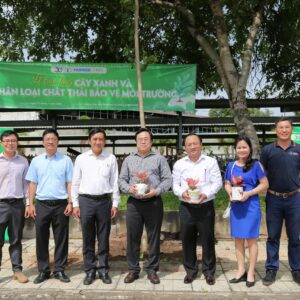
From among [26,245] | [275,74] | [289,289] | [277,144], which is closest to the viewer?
[289,289]

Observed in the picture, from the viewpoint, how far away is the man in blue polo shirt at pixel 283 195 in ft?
16.6

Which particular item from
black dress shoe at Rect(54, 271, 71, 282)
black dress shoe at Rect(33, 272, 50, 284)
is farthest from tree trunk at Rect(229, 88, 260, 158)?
black dress shoe at Rect(33, 272, 50, 284)

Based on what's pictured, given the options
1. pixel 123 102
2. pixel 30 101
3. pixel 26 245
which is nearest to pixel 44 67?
pixel 30 101

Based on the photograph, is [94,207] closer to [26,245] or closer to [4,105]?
[26,245]

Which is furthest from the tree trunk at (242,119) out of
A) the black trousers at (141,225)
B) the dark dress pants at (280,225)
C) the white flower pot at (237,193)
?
the black trousers at (141,225)

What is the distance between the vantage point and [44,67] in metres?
9.30

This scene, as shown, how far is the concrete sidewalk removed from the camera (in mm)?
4668

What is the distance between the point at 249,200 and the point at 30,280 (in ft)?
9.80

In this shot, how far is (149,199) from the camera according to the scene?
16.8ft

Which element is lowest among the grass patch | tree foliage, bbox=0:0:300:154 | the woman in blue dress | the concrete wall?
the concrete wall

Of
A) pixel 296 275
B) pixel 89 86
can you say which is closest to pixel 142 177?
pixel 296 275

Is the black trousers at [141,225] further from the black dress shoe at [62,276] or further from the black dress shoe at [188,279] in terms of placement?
the black dress shoe at [62,276]

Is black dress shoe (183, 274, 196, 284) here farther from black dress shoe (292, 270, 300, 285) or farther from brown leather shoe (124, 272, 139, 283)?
black dress shoe (292, 270, 300, 285)

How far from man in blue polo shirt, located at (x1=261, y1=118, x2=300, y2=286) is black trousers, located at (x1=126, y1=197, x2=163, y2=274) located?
1.41m
